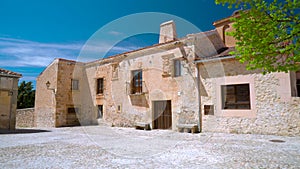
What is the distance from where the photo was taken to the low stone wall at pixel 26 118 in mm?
17078

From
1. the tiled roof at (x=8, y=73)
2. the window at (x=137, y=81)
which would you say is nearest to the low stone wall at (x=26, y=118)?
the tiled roof at (x=8, y=73)

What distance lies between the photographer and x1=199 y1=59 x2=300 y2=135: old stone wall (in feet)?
26.3

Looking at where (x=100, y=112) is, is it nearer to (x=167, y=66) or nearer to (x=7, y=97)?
(x=7, y=97)

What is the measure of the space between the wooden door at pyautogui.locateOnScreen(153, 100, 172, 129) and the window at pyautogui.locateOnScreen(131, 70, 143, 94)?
1551mm

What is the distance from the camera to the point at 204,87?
10000 mm

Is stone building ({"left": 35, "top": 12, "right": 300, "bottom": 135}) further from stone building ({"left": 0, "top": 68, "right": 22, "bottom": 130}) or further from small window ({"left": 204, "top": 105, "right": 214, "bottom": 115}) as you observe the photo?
stone building ({"left": 0, "top": 68, "right": 22, "bottom": 130})

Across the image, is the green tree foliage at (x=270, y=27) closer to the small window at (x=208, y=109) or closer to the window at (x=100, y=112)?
the small window at (x=208, y=109)

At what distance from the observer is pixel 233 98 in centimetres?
974

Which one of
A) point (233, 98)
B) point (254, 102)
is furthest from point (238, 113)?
point (233, 98)

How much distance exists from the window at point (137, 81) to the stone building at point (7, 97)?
634 centimetres

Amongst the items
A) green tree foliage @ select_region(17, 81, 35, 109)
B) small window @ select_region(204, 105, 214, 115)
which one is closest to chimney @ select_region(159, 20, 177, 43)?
small window @ select_region(204, 105, 214, 115)

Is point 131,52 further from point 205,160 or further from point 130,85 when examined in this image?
point 205,160

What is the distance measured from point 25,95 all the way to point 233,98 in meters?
26.2

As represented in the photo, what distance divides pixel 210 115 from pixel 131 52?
6.33 metres
